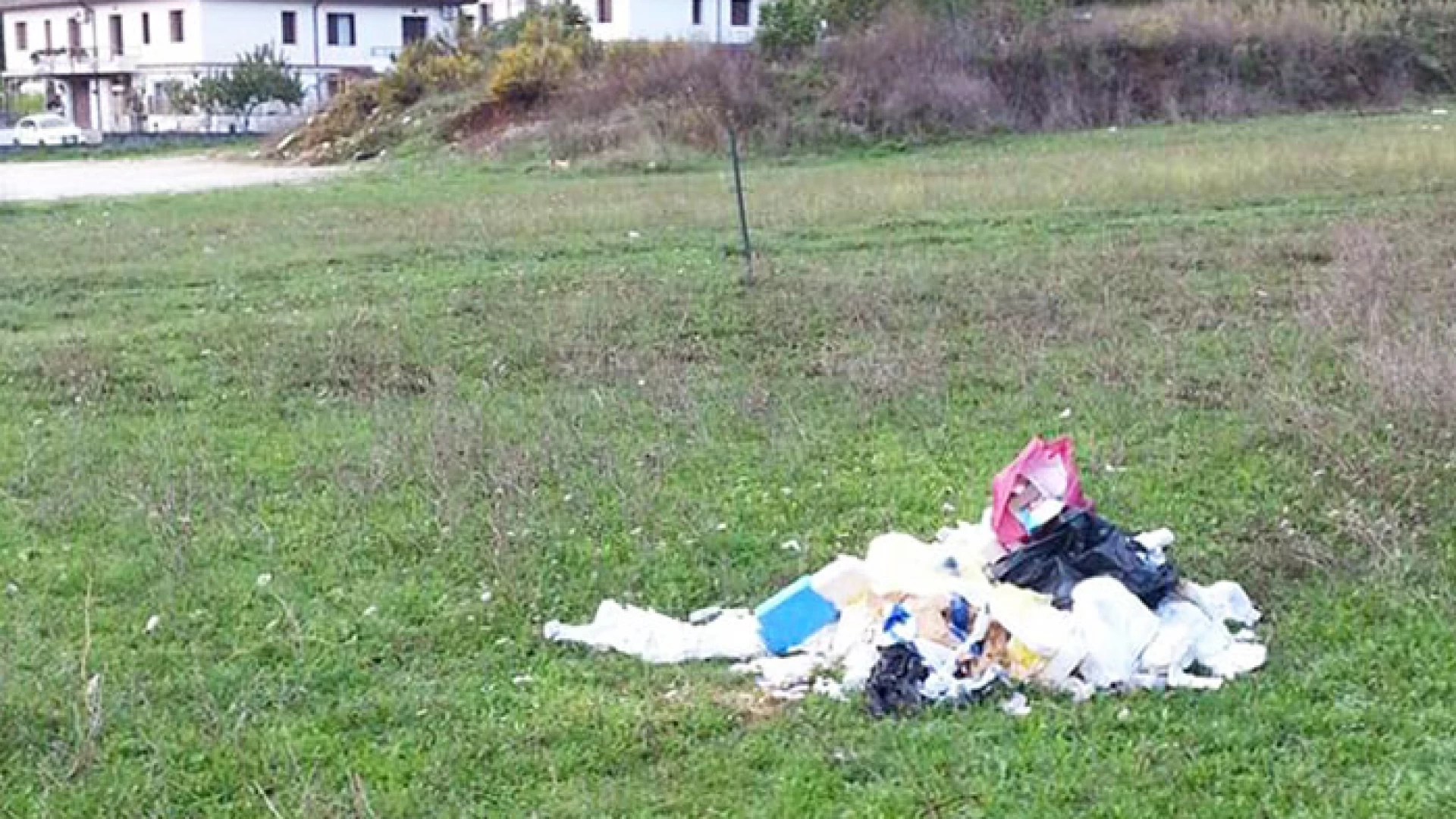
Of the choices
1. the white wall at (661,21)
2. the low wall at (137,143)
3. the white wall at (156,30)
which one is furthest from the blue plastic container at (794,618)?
the white wall at (156,30)

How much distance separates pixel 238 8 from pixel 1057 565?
52436 mm

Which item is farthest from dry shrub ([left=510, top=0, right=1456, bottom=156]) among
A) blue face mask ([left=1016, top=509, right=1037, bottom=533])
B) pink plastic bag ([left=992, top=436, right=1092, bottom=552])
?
blue face mask ([left=1016, top=509, right=1037, bottom=533])

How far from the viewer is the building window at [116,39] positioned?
182 ft

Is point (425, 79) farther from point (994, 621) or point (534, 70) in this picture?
point (994, 621)

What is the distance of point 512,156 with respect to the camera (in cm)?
2769

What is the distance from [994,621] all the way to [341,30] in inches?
2137

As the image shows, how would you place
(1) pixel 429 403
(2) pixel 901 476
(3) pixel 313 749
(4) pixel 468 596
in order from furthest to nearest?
1. (1) pixel 429 403
2. (2) pixel 901 476
3. (4) pixel 468 596
4. (3) pixel 313 749

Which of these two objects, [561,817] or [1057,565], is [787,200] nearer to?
[1057,565]

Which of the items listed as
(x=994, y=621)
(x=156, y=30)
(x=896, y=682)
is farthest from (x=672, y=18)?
(x=896, y=682)

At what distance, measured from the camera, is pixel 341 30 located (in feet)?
182

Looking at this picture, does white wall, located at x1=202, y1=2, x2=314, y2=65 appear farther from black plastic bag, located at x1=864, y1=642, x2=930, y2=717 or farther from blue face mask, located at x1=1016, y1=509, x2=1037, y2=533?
black plastic bag, located at x1=864, y1=642, x2=930, y2=717

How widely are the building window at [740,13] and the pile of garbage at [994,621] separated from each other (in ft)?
155

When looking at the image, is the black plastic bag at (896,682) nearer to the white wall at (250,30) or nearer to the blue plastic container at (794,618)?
the blue plastic container at (794,618)

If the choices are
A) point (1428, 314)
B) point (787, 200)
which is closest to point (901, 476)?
point (1428, 314)
